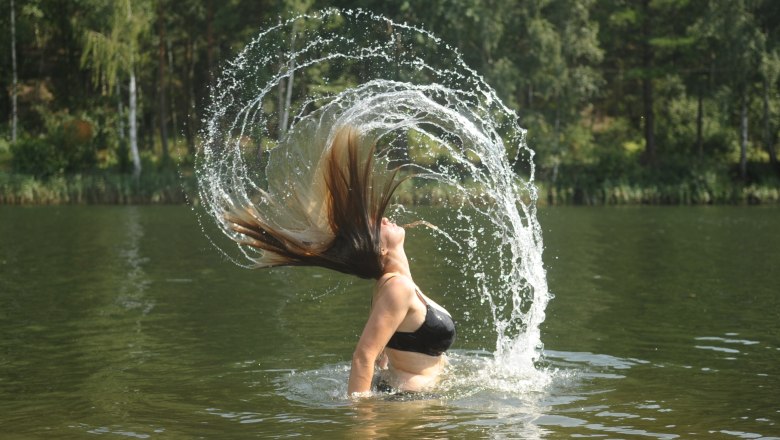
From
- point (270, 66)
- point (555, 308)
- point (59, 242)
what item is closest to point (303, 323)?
point (555, 308)

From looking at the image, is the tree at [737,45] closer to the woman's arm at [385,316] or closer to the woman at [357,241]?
the woman at [357,241]

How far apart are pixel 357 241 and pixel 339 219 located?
0.71 feet

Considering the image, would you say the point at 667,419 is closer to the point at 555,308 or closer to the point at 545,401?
the point at 545,401

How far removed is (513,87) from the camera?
55.8m

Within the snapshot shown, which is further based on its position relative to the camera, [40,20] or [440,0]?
[40,20]

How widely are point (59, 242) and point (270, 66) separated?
56.3 feet

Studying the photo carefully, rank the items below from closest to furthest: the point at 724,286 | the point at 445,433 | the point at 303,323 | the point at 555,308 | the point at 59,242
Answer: the point at 445,433 < the point at 303,323 < the point at 555,308 < the point at 724,286 < the point at 59,242

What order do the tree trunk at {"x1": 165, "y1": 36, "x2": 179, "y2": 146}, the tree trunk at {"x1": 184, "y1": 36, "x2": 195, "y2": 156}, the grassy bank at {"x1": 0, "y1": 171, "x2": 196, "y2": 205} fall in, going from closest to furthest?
the grassy bank at {"x1": 0, "y1": 171, "x2": 196, "y2": 205} → the tree trunk at {"x1": 165, "y1": 36, "x2": 179, "y2": 146} → the tree trunk at {"x1": 184, "y1": 36, "x2": 195, "y2": 156}

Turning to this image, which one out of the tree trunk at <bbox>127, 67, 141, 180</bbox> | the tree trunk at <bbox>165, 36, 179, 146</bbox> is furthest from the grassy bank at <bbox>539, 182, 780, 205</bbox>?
the tree trunk at <bbox>165, 36, 179, 146</bbox>

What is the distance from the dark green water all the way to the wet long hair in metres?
1.41

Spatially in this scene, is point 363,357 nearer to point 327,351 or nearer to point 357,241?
point 357,241

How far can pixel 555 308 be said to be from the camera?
60.3ft

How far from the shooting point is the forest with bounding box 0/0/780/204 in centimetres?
5316

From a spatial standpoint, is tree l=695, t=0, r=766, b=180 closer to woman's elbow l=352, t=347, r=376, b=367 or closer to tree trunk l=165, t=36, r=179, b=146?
tree trunk l=165, t=36, r=179, b=146
